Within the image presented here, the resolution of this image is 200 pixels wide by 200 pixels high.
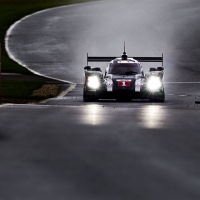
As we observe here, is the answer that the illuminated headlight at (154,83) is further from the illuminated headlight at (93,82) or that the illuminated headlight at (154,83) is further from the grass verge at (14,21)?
the grass verge at (14,21)

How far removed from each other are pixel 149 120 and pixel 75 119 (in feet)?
3.78

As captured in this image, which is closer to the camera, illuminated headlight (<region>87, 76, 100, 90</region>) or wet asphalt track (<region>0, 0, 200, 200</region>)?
wet asphalt track (<region>0, 0, 200, 200</region>)

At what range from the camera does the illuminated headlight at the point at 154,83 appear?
2645cm

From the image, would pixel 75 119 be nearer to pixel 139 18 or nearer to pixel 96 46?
pixel 96 46

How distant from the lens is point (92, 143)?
9.74 m

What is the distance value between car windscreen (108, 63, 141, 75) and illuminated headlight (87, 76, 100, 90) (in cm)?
83

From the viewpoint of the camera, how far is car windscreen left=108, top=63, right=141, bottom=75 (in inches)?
1071

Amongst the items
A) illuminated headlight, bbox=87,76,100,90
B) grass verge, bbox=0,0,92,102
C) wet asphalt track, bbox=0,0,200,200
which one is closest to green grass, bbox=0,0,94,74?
grass verge, bbox=0,0,92,102

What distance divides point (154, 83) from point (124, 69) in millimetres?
1256

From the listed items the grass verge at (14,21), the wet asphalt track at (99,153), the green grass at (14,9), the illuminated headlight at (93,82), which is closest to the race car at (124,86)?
the illuminated headlight at (93,82)

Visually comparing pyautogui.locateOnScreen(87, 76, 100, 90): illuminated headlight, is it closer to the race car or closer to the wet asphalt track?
the race car

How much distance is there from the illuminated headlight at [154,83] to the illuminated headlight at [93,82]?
5.13ft

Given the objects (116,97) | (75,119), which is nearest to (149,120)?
(75,119)

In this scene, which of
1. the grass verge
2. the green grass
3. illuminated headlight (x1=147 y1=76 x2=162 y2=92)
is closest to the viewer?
illuminated headlight (x1=147 y1=76 x2=162 y2=92)
